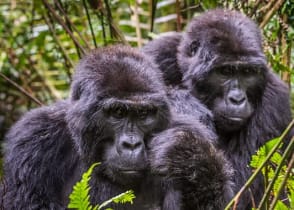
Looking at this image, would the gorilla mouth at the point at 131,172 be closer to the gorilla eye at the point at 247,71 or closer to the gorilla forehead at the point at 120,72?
the gorilla forehead at the point at 120,72

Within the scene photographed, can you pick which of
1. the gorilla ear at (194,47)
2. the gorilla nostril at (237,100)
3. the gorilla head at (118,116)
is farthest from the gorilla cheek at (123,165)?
the gorilla ear at (194,47)

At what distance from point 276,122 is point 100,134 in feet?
6.54

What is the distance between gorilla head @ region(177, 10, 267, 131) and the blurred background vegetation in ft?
0.85

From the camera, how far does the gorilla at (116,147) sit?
12.8ft

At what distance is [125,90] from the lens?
13.5 feet

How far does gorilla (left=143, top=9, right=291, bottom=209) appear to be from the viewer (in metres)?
5.22

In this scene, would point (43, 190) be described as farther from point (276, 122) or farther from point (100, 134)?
point (276, 122)

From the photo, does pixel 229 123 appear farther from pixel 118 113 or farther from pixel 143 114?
pixel 118 113

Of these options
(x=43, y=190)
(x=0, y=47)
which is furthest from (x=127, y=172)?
(x=0, y=47)

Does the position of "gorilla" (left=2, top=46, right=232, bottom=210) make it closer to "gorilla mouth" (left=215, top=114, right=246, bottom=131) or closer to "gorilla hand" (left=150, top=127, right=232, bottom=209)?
"gorilla hand" (left=150, top=127, right=232, bottom=209)

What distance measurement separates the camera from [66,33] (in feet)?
20.7

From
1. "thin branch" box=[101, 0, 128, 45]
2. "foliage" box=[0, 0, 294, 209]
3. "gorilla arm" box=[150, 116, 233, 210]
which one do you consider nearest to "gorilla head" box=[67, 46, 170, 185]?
"gorilla arm" box=[150, 116, 233, 210]

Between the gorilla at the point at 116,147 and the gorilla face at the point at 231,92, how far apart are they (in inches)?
21.2

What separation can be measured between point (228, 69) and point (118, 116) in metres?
1.58
